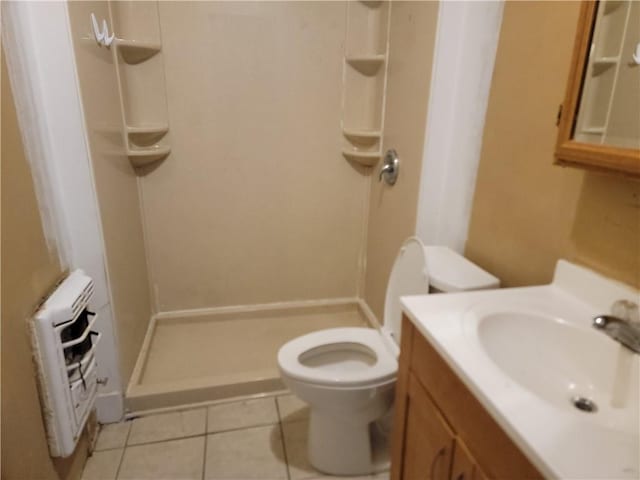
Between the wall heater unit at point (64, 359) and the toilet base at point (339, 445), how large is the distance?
0.76 metres

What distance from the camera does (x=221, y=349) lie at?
86.4 inches

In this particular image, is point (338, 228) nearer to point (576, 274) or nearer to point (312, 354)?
point (312, 354)

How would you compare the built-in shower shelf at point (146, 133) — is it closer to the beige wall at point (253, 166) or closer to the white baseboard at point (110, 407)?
the beige wall at point (253, 166)

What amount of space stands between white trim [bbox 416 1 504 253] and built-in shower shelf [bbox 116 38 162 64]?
129 centimetres

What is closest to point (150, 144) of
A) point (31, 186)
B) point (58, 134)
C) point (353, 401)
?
point (58, 134)

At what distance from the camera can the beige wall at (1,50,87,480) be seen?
99 cm

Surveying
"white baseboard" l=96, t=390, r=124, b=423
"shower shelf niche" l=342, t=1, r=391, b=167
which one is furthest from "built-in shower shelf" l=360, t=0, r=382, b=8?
"white baseboard" l=96, t=390, r=124, b=423

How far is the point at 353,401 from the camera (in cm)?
134

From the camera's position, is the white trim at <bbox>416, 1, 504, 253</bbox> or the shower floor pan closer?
the white trim at <bbox>416, 1, 504, 253</bbox>

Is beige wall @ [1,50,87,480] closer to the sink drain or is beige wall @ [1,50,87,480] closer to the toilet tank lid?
the toilet tank lid

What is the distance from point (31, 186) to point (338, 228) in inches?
62.6

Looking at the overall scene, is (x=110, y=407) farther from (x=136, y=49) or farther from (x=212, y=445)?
(x=136, y=49)

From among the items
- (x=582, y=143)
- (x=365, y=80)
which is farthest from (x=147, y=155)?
(x=582, y=143)

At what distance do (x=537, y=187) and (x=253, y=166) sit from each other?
146cm
